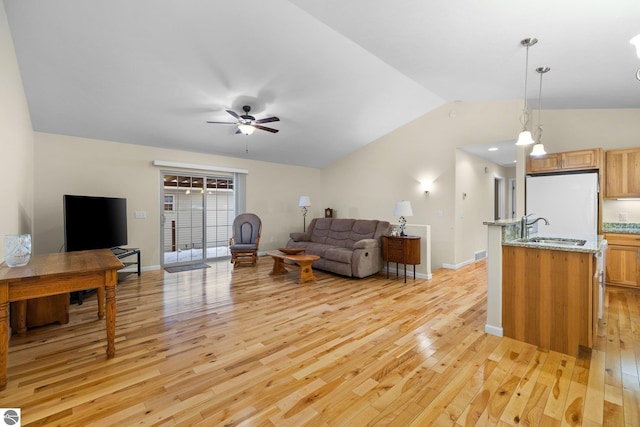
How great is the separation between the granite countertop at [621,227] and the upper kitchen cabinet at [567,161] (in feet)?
3.06

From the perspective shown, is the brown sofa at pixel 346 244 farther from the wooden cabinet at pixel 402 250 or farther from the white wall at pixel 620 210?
the white wall at pixel 620 210

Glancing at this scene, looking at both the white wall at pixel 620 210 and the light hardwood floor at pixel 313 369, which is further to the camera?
the white wall at pixel 620 210

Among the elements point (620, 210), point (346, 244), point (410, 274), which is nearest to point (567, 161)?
point (620, 210)

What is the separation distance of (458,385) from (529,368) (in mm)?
666

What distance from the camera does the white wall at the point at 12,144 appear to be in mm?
2424

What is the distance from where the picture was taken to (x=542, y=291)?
2414mm

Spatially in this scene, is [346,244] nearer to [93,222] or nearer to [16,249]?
[93,222]

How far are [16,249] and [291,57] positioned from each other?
3.15 meters

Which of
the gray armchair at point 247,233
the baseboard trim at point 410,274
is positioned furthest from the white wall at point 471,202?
the gray armchair at point 247,233

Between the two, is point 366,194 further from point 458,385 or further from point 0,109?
point 0,109

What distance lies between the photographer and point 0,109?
235cm

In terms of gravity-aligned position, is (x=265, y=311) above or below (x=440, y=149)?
below

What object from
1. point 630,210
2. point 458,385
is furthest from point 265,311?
point 630,210

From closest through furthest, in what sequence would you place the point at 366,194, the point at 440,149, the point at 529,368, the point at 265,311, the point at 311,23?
1. the point at 529,368
2. the point at 311,23
3. the point at 265,311
4. the point at 440,149
5. the point at 366,194
